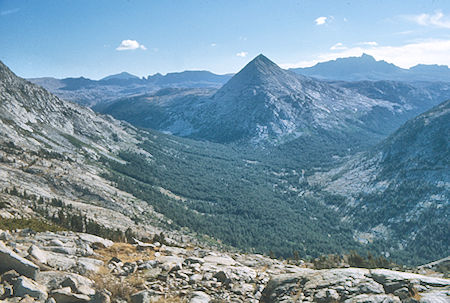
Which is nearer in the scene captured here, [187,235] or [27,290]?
[27,290]

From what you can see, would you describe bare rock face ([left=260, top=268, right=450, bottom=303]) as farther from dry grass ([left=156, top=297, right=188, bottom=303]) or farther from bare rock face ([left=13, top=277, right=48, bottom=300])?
bare rock face ([left=13, top=277, right=48, bottom=300])

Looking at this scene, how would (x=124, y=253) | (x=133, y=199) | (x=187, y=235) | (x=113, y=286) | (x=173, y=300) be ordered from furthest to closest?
(x=133, y=199) → (x=187, y=235) → (x=124, y=253) → (x=173, y=300) → (x=113, y=286)

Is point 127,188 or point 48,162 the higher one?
point 48,162

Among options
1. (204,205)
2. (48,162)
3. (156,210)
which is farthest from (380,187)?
(48,162)

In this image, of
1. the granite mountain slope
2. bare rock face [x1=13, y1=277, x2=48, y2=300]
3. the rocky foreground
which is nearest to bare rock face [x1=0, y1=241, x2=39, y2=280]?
→ the rocky foreground

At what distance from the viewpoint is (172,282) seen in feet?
61.7

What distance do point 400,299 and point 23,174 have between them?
118 meters

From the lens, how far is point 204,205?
180500 mm

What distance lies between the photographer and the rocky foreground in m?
15.0

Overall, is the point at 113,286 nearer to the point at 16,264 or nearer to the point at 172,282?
the point at 172,282

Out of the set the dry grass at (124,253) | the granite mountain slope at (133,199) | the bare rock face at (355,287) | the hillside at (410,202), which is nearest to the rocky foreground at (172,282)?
the bare rock face at (355,287)

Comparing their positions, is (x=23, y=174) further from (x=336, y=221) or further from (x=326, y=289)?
(x=336, y=221)

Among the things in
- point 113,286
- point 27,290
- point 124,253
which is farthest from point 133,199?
point 27,290

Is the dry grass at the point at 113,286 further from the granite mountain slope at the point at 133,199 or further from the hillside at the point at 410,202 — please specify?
the hillside at the point at 410,202
